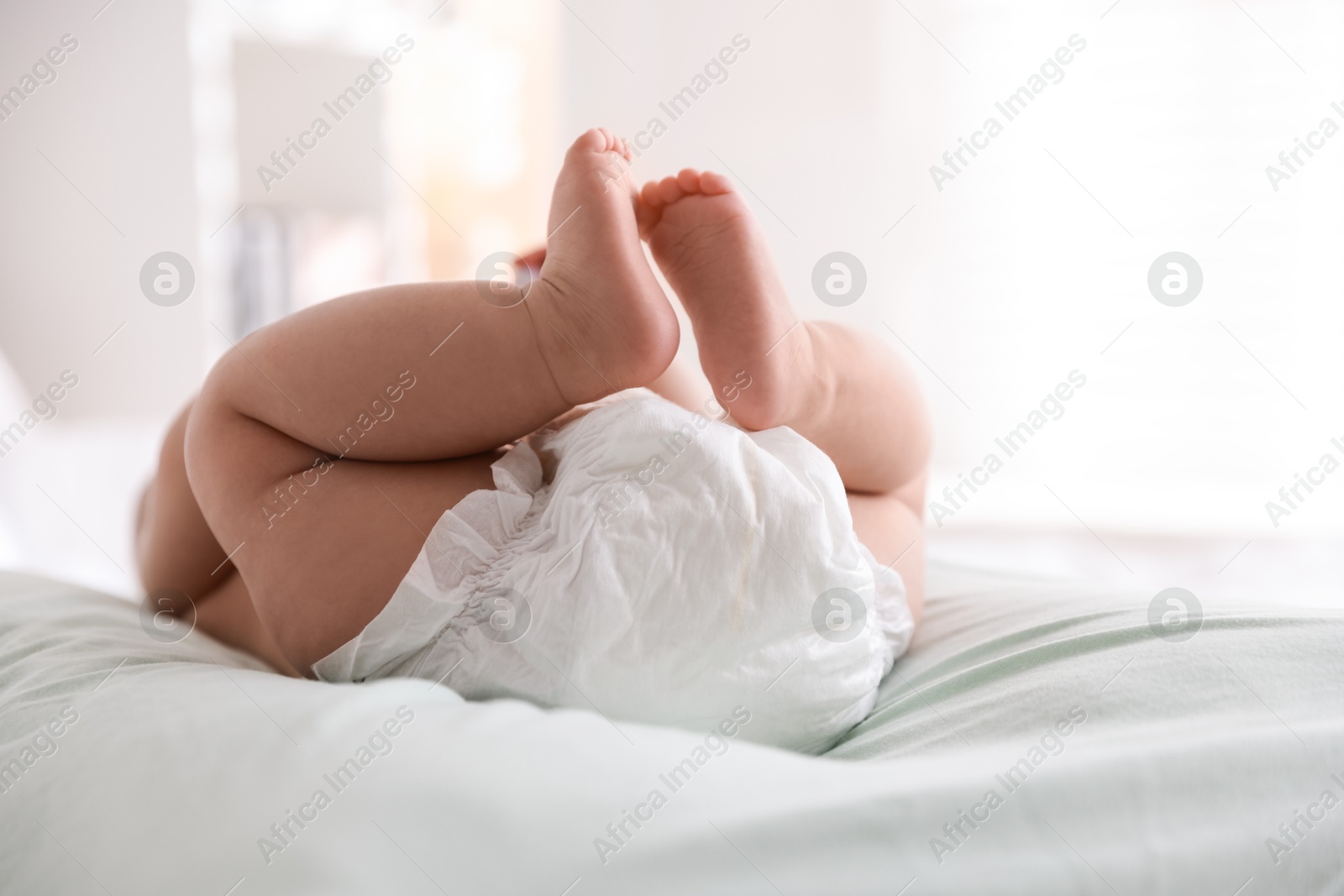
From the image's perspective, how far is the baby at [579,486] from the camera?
53 cm

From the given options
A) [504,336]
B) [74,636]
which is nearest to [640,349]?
[504,336]

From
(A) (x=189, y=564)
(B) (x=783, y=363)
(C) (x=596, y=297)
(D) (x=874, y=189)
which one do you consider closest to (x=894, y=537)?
(B) (x=783, y=363)

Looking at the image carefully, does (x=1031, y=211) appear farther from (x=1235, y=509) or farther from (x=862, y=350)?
(x=862, y=350)

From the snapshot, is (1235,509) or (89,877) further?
(1235,509)

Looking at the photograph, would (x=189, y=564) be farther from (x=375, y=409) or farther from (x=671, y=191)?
(x=671, y=191)

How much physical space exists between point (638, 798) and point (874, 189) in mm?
3086

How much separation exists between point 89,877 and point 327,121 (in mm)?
2952

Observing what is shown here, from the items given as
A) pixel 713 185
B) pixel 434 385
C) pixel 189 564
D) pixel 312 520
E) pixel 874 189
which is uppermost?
pixel 874 189

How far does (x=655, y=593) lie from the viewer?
0.52m

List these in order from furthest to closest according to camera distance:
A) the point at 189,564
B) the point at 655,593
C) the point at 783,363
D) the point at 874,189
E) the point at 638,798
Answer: the point at 874,189
the point at 189,564
the point at 783,363
the point at 655,593
the point at 638,798

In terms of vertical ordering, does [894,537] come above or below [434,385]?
above

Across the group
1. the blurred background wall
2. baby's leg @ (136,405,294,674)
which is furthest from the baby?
the blurred background wall

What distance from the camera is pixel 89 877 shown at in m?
0.38

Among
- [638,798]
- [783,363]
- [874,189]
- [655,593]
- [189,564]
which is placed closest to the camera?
[638,798]
